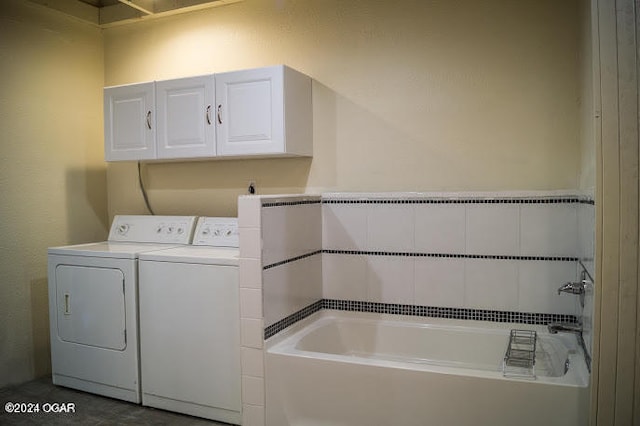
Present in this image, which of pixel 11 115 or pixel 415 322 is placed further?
pixel 11 115

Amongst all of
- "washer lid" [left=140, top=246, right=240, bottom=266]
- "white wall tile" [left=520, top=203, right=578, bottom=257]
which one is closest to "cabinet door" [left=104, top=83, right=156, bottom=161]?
"washer lid" [left=140, top=246, right=240, bottom=266]

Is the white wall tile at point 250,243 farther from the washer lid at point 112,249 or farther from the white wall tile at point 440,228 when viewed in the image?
the white wall tile at point 440,228

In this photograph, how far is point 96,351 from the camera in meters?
3.03

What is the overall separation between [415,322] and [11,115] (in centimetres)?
284

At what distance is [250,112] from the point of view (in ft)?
9.80

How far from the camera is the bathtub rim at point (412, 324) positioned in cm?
204

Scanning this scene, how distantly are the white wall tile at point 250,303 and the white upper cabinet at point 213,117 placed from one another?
0.86 meters

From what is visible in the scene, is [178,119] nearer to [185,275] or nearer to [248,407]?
[185,275]

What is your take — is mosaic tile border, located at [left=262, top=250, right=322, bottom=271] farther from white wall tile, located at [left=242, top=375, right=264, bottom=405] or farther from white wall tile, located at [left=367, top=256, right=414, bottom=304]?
white wall tile, located at [left=242, top=375, right=264, bottom=405]

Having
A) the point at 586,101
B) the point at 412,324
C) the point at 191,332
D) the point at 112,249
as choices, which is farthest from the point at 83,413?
the point at 586,101

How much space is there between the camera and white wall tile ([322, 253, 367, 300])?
3051 millimetres

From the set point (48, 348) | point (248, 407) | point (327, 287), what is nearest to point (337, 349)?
point (327, 287)

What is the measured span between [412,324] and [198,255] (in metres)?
1.27

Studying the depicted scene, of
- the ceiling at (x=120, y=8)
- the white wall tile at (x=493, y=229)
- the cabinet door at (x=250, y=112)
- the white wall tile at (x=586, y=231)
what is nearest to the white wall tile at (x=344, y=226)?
the cabinet door at (x=250, y=112)
